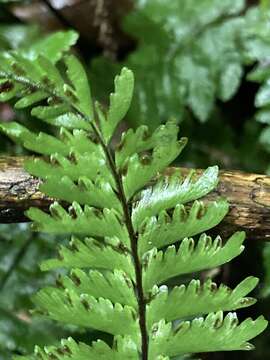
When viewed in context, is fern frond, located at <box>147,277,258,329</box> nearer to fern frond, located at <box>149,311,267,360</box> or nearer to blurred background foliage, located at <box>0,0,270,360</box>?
fern frond, located at <box>149,311,267,360</box>

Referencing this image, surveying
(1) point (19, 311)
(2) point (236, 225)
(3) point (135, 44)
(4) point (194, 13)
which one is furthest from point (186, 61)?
(2) point (236, 225)

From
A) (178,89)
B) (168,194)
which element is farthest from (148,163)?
(178,89)

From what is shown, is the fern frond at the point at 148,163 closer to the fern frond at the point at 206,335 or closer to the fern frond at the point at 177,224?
the fern frond at the point at 177,224

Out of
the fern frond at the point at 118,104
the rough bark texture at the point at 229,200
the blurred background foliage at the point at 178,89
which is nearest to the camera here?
the fern frond at the point at 118,104

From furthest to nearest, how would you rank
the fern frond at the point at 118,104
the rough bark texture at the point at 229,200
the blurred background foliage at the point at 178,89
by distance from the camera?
the blurred background foliage at the point at 178,89
the rough bark texture at the point at 229,200
the fern frond at the point at 118,104

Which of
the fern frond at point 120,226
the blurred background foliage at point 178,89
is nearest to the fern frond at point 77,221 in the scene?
the fern frond at point 120,226

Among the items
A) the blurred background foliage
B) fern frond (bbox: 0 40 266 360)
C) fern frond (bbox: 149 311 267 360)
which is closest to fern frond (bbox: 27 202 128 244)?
fern frond (bbox: 0 40 266 360)

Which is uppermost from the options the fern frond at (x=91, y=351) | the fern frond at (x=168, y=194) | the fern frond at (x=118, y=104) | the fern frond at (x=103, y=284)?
the fern frond at (x=118, y=104)
